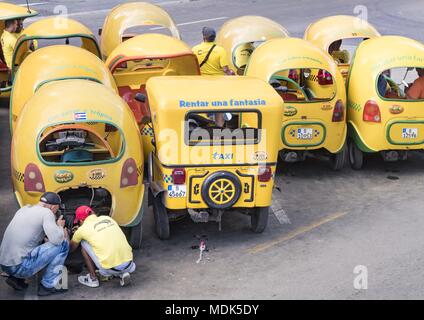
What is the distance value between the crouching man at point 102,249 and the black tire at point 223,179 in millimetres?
1305

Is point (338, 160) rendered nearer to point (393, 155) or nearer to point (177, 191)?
point (393, 155)

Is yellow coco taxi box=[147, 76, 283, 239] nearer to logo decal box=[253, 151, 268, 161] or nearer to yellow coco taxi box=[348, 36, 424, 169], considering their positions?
logo decal box=[253, 151, 268, 161]

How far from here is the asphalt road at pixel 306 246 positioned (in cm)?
977

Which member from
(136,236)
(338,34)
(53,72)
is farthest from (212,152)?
(338,34)

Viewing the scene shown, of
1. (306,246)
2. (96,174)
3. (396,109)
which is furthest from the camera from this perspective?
(396,109)

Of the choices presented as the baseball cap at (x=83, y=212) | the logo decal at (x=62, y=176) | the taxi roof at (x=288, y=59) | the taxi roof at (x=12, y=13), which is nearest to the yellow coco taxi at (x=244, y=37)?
the taxi roof at (x=288, y=59)

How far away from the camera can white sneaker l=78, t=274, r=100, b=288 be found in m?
9.80

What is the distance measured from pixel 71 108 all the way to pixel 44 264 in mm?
→ 1916

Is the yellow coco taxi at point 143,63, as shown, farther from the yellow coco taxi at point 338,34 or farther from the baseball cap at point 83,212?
the yellow coco taxi at point 338,34

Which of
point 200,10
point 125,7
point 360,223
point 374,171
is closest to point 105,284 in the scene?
point 360,223

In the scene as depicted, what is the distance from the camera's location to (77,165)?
33.2ft

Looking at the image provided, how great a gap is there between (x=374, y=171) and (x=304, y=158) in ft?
3.91

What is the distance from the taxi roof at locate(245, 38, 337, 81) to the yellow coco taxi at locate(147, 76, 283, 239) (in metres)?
2.41

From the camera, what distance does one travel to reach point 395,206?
12.4 meters
